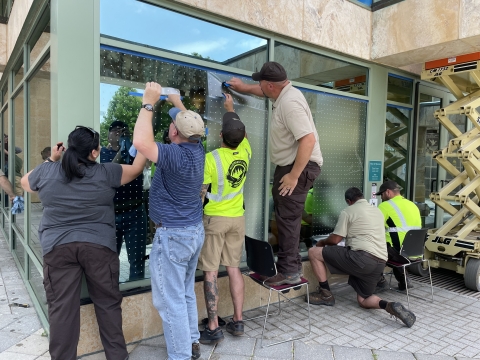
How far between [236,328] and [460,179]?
146 inches

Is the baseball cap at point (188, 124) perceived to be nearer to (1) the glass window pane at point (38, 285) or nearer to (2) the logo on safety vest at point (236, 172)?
(2) the logo on safety vest at point (236, 172)

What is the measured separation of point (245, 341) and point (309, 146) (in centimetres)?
175

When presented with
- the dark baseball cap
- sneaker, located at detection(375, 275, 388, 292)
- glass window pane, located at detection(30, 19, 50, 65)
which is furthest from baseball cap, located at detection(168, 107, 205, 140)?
sneaker, located at detection(375, 275, 388, 292)

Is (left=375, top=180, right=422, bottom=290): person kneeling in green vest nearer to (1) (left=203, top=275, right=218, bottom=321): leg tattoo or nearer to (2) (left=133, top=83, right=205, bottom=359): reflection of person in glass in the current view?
(1) (left=203, top=275, right=218, bottom=321): leg tattoo

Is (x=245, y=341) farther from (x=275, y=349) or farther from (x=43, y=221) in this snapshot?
(x=43, y=221)

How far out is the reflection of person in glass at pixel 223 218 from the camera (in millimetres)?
3217

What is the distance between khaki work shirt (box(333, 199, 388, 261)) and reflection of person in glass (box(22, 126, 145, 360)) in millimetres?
2360

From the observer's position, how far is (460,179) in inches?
203

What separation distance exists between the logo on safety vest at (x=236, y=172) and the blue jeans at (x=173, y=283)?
0.66m

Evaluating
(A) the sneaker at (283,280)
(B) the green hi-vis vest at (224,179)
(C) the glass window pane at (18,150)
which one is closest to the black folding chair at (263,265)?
(A) the sneaker at (283,280)

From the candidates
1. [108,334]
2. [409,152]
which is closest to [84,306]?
[108,334]

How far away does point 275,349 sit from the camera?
3.21m

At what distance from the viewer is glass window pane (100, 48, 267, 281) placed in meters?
3.17

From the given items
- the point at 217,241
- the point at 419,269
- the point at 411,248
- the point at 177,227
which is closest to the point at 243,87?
the point at 217,241
